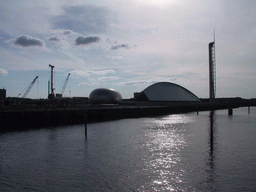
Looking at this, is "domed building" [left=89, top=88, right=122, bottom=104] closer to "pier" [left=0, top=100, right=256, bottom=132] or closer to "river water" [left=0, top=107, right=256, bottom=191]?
"pier" [left=0, top=100, right=256, bottom=132]

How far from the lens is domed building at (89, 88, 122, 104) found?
12383 centimetres

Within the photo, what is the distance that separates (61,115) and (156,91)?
10492 cm

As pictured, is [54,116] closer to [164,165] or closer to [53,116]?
[53,116]

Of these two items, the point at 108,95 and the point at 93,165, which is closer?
the point at 93,165

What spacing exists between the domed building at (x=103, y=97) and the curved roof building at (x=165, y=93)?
24.9m

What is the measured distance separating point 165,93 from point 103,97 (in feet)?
165

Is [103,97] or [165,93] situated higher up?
[165,93]

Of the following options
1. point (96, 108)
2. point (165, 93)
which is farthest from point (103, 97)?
point (96, 108)

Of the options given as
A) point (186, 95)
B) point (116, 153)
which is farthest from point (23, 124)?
point (186, 95)

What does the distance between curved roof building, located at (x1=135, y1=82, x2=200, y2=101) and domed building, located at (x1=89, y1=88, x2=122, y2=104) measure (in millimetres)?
24935

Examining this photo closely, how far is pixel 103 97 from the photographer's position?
124 m

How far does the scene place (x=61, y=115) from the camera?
178 feet

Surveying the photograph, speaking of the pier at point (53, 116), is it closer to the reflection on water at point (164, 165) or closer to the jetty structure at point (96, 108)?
the jetty structure at point (96, 108)

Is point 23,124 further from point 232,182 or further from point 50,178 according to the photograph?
point 232,182
